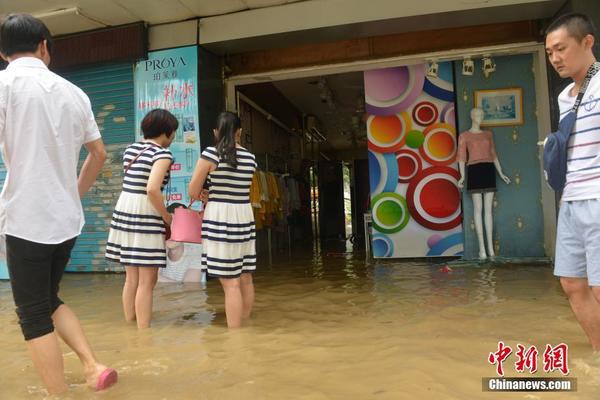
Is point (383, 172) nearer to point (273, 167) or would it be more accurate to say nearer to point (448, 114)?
point (448, 114)

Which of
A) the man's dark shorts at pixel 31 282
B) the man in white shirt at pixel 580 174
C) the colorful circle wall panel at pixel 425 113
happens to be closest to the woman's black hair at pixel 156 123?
the man's dark shorts at pixel 31 282

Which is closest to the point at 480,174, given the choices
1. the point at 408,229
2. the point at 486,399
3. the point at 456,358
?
the point at 408,229

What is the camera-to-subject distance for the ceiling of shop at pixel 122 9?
5.21m

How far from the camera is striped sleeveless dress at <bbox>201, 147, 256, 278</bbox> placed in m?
2.96

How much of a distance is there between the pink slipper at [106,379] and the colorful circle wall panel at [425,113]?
17.0 feet

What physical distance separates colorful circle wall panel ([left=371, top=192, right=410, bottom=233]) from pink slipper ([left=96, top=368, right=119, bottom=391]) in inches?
187

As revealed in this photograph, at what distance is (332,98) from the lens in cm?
917

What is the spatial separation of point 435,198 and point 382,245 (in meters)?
0.94

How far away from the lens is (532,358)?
2.10 m

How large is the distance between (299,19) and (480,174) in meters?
2.83

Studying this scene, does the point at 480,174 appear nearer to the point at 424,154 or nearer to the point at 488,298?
Answer: the point at 424,154

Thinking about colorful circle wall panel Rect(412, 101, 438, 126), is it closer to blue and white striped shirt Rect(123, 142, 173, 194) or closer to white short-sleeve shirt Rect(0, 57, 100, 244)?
blue and white striped shirt Rect(123, 142, 173, 194)

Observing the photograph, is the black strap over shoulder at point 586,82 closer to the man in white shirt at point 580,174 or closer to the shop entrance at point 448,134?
the man in white shirt at point 580,174

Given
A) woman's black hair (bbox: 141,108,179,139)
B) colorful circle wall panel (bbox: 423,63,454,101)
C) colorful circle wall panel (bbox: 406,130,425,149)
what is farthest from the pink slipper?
colorful circle wall panel (bbox: 423,63,454,101)
